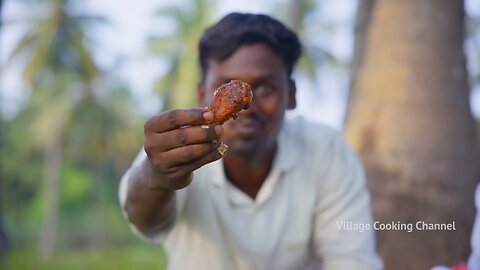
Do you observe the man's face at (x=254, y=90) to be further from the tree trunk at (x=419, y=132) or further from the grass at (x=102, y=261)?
the grass at (x=102, y=261)

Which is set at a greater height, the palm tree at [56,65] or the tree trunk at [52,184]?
the palm tree at [56,65]

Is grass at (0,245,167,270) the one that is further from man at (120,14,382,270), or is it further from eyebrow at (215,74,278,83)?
eyebrow at (215,74,278,83)

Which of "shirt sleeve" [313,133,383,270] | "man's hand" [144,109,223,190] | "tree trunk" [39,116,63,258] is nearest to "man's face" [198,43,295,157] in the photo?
"shirt sleeve" [313,133,383,270]

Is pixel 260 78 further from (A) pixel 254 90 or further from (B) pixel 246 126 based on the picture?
(B) pixel 246 126

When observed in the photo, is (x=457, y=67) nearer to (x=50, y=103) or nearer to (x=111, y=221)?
(x=50, y=103)

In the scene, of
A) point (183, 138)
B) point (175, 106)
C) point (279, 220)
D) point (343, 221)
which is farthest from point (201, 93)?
point (175, 106)

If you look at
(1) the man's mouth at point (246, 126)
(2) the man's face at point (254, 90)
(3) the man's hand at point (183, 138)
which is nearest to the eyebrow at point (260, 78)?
(2) the man's face at point (254, 90)

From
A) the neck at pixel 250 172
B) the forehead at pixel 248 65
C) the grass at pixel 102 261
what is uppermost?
the forehead at pixel 248 65
